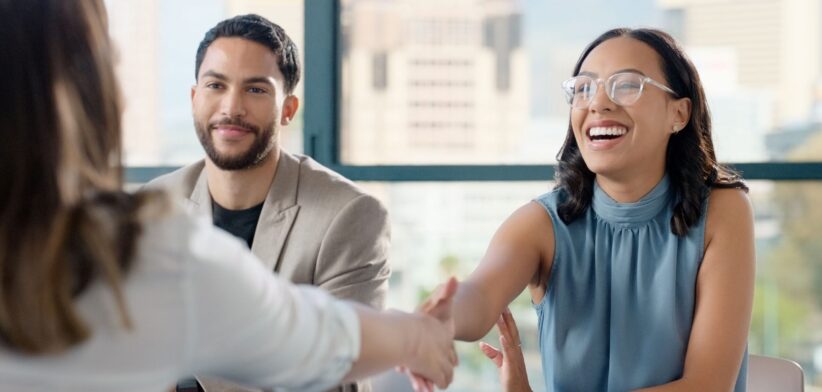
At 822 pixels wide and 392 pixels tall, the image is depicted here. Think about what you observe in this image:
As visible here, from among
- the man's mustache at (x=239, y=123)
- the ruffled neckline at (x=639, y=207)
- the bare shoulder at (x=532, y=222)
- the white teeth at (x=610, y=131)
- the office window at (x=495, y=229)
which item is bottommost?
the office window at (x=495, y=229)

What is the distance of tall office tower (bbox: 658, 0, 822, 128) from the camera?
4043mm

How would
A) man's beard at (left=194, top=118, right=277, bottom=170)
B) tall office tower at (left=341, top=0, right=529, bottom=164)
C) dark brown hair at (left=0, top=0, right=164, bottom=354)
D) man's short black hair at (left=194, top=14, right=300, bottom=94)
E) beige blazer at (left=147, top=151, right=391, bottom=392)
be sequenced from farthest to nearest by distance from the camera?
tall office tower at (left=341, top=0, right=529, bottom=164)
man's short black hair at (left=194, top=14, right=300, bottom=94)
man's beard at (left=194, top=118, right=277, bottom=170)
beige blazer at (left=147, top=151, right=391, bottom=392)
dark brown hair at (left=0, top=0, right=164, bottom=354)

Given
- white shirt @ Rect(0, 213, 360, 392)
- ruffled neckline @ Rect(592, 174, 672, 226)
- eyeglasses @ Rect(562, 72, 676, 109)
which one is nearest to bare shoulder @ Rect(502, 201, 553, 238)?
ruffled neckline @ Rect(592, 174, 672, 226)

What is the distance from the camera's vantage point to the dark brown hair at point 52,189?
1.12 metres

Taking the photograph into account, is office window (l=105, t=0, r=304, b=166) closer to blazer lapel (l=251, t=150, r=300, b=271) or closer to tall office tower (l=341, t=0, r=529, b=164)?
tall office tower (l=341, t=0, r=529, b=164)

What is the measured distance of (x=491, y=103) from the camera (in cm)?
420

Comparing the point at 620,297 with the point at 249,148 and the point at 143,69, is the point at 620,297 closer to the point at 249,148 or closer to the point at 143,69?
the point at 249,148

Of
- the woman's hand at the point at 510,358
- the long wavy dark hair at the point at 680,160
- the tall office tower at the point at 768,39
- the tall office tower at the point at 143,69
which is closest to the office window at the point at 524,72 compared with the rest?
the tall office tower at the point at 768,39

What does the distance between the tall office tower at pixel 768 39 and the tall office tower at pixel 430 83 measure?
0.71m

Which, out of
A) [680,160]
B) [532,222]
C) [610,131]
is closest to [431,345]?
[532,222]

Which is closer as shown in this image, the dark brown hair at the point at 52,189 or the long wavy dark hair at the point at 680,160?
the dark brown hair at the point at 52,189

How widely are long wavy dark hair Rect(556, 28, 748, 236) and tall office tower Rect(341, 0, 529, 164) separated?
61.2 inches

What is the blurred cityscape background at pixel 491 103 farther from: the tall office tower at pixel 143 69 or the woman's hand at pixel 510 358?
the woman's hand at pixel 510 358

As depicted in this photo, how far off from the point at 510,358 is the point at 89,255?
1477mm
